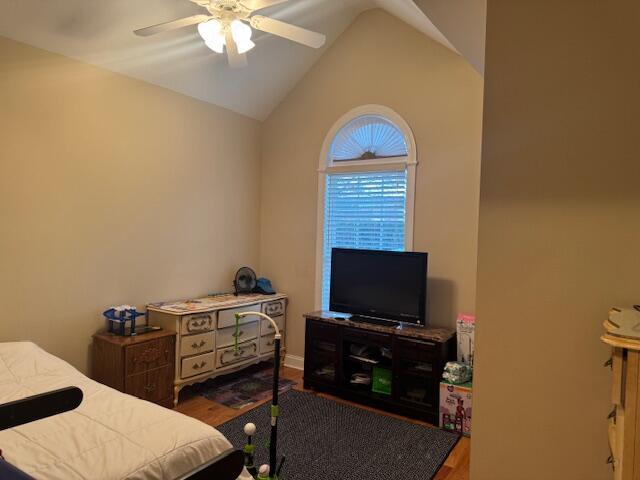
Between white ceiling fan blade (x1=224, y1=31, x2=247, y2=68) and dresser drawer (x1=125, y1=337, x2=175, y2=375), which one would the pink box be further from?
white ceiling fan blade (x1=224, y1=31, x2=247, y2=68)

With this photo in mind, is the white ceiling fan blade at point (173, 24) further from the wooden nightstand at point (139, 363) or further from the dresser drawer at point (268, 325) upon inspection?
→ the dresser drawer at point (268, 325)

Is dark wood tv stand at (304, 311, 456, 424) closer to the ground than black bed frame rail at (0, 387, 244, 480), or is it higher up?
closer to the ground

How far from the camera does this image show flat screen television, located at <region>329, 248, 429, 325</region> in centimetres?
345

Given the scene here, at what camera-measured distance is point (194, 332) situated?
3520 millimetres

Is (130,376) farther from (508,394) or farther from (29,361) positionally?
(508,394)

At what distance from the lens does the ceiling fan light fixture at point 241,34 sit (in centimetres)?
237

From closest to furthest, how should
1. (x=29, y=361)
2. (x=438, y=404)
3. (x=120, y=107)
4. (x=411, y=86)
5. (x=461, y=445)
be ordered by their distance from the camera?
1. (x=29, y=361)
2. (x=461, y=445)
3. (x=438, y=404)
4. (x=120, y=107)
5. (x=411, y=86)

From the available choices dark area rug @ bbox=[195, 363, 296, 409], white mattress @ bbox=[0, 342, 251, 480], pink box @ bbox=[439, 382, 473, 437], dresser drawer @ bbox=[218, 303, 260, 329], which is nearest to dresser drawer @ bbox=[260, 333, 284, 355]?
dark area rug @ bbox=[195, 363, 296, 409]

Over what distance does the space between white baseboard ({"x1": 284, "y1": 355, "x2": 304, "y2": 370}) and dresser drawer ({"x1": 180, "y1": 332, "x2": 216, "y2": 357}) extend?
1.09 metres

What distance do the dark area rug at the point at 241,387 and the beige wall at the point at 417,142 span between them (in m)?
0.50

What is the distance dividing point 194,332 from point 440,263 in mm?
2192

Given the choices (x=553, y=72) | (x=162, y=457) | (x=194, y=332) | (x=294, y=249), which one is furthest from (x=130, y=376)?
(x=553, y=72)

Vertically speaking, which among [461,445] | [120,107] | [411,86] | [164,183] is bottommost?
[461,445]

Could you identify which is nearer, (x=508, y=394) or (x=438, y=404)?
(x=508, y=394)
